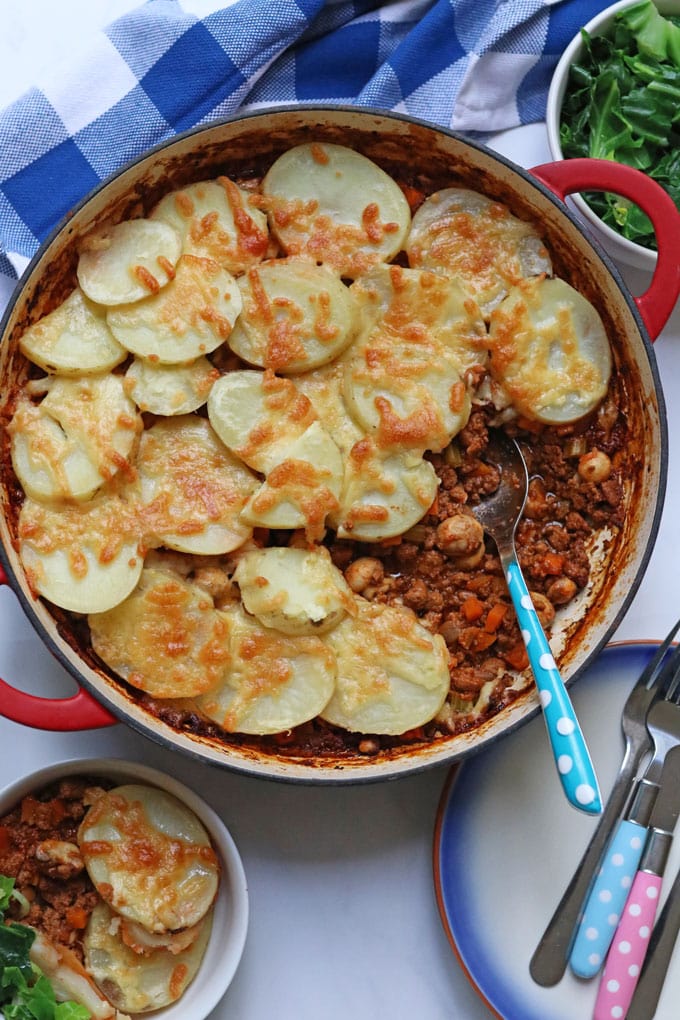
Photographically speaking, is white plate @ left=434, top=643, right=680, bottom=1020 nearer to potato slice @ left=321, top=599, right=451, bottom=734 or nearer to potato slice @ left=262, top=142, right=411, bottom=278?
potato slice @ left=321, top=599, right=451, bottom=734

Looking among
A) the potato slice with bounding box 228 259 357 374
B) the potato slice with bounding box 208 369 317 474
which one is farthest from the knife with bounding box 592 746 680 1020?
the potato slice with bounding box 228 259 357 374

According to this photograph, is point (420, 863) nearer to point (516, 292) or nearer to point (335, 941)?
point (335, 941)

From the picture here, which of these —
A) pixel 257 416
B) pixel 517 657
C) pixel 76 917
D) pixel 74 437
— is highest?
pixel 74 437

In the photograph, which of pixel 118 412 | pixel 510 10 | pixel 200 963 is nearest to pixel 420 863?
pixel 200 963

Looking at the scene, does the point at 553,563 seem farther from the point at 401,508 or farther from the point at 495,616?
the point at 401,508

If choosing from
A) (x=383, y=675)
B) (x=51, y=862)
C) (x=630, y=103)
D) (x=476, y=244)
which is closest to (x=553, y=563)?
(x=383, y=675)

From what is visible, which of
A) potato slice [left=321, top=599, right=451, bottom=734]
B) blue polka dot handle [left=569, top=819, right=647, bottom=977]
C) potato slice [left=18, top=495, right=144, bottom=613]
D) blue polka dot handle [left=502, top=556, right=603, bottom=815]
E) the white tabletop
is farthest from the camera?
the white tabletop
